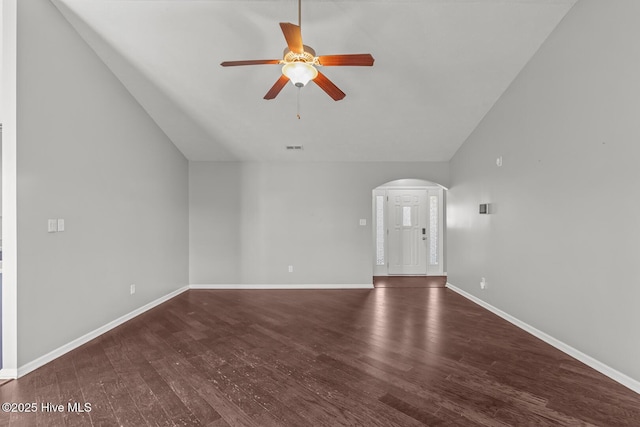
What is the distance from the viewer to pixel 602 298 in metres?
2.49

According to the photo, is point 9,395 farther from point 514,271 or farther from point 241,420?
point 514,271

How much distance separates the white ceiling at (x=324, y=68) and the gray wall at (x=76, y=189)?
1.20 ft

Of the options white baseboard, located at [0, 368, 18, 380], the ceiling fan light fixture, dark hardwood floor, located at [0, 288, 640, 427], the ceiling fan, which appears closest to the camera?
dark hardwood floor, located at [0, 288, 640, 427]

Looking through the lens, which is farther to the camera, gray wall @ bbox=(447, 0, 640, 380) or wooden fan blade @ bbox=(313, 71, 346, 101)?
wooden fan blade @ bbox=(313, 71, 346, 101)

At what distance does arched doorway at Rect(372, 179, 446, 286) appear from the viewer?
6762 mm

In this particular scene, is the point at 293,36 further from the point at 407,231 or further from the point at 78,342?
the point at 407,231

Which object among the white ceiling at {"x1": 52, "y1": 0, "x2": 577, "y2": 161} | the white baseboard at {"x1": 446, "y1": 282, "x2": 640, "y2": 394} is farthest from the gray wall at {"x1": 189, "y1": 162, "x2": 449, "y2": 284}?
the white baseboard at {"x1": 446, "y1": 282, "x2": 640, "y2": 394}

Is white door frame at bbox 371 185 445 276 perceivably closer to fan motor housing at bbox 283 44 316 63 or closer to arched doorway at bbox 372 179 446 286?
arched doorway at bbox 372 179 446 286

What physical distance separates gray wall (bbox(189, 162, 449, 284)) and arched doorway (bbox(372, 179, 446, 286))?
4.27ft

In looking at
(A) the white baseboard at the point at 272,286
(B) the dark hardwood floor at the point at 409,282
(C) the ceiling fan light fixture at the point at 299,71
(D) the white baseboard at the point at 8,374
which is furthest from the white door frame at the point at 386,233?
(D) the white baseboard at the point at 8,374

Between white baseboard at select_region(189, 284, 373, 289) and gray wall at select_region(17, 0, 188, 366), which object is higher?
gray wall at select_region(17, 0, 188, 366)

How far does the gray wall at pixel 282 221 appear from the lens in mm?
5449

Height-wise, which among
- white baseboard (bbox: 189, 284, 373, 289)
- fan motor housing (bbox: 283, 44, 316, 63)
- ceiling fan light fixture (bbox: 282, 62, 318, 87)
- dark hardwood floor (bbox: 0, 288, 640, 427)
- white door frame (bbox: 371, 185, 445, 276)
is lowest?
dark hardwood floor (bbox: 0, 288, 640, 427)

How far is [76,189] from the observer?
305cm
